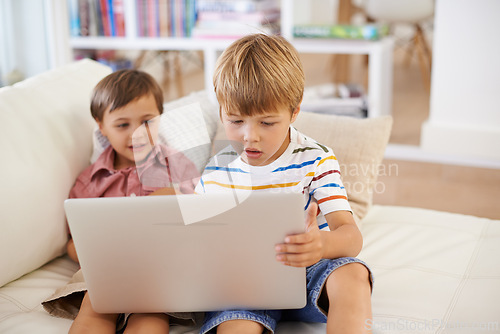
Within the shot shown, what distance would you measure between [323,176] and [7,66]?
247 cm

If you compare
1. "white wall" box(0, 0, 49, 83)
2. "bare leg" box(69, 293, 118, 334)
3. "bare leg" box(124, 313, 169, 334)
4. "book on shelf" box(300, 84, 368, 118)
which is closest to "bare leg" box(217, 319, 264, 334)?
"bare leg" box(124, 313, 169, 334)

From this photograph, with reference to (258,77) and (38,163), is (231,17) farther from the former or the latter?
(258,77)

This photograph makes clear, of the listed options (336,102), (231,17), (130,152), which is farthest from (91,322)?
(231,17)

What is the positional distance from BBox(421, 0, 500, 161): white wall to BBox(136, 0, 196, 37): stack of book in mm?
1319

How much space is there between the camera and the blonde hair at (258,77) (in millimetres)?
1101

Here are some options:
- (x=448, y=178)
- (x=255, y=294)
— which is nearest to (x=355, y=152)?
(x=255, y=294)

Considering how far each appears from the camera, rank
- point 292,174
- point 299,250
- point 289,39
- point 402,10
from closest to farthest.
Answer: point 299,250 → point 292,174 → point 289,39 → point 402,10

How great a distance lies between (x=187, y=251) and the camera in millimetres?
980

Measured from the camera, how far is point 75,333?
3.57 ft

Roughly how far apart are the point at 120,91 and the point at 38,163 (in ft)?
0.89

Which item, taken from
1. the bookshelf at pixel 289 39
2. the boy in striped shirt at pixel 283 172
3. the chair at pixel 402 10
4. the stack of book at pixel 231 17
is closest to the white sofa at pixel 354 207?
the boy in striped shirt at pixel 283 172

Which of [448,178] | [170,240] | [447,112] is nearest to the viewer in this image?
[170,240]

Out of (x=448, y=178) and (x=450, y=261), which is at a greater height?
(x=450, y=261)

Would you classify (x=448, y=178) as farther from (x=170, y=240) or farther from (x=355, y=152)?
(x=170, y=240)
